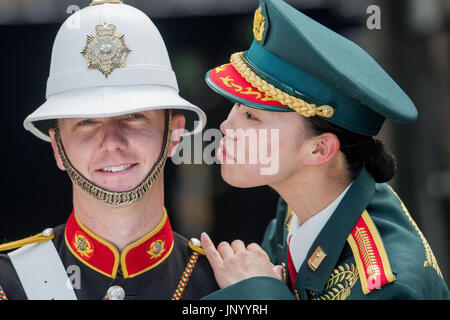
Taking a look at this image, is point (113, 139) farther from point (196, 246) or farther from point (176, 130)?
point (196, 246)

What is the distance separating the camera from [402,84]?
6.32 m

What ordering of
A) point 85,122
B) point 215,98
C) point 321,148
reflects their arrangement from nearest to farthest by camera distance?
point 85,122
point 321,148
point 215,98

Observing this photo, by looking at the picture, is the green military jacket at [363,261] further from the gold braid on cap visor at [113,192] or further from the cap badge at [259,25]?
the cap badge at [259,25]

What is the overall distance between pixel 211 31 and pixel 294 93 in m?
3.28

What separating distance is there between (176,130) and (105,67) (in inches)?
18.8

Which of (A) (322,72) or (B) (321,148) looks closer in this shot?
(A) (322,72)

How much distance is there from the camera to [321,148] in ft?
11.1

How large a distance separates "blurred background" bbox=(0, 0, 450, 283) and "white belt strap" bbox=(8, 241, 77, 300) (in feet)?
8.58

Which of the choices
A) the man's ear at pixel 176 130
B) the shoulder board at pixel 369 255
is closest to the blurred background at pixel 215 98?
the man's ear at pixel 176 130

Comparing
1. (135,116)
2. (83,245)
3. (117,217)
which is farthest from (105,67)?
(83,245)

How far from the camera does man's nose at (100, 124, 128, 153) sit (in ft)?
9.22

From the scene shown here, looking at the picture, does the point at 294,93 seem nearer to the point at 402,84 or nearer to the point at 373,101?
the point at 373,101

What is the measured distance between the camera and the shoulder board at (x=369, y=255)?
301 centimetres
